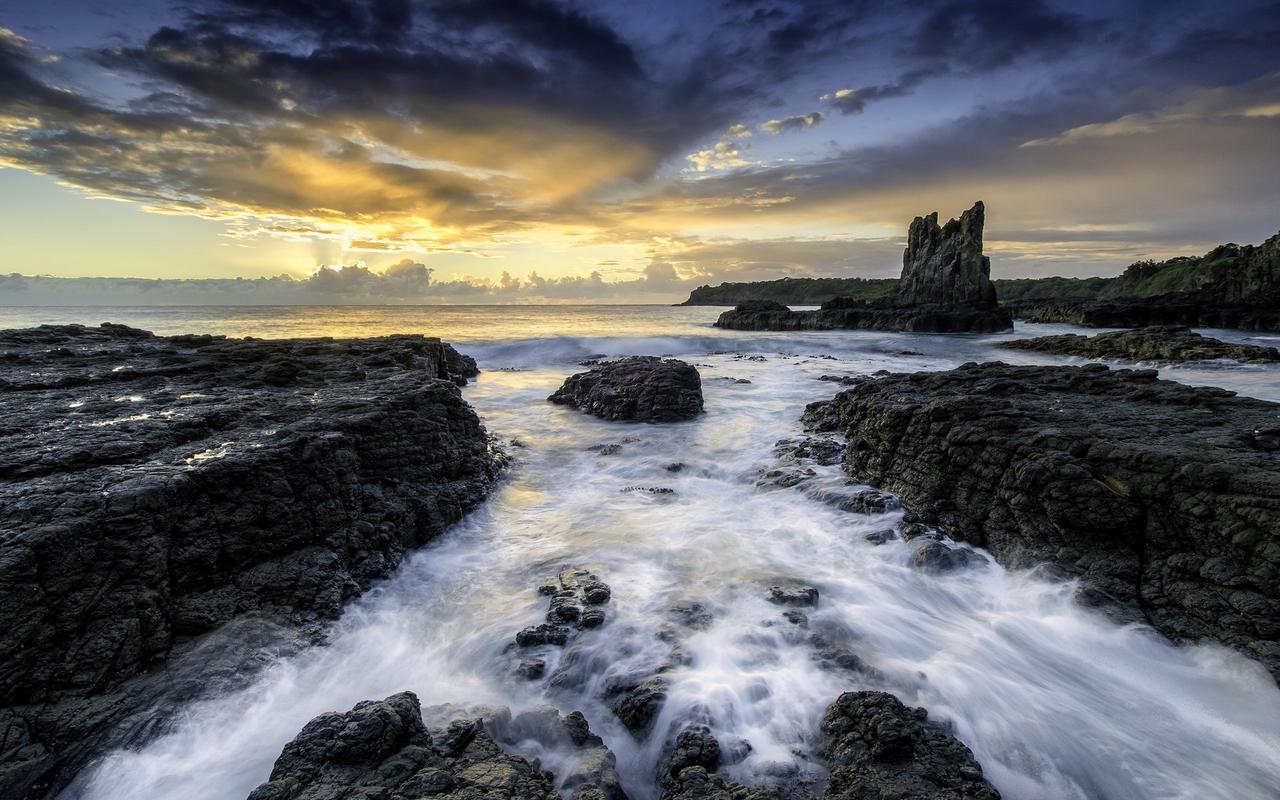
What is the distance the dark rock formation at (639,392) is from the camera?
584 inches

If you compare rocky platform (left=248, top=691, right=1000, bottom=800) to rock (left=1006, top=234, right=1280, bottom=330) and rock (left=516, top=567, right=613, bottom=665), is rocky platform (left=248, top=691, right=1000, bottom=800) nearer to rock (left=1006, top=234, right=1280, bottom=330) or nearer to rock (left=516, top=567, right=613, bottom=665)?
rock (left=516, top=567, right=613, bottom=665)

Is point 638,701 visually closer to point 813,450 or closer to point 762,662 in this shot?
point 762,662

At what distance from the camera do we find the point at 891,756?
3.71 meters

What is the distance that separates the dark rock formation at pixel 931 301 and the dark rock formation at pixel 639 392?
144ft

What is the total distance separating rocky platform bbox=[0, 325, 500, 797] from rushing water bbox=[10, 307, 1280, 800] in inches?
16.1

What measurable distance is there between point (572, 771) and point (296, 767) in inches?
68.2

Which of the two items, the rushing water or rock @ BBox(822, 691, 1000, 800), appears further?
the rushing water

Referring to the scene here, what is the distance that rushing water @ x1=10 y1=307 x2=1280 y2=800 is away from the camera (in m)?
3.99

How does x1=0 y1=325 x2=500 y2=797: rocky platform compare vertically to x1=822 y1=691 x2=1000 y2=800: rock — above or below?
above

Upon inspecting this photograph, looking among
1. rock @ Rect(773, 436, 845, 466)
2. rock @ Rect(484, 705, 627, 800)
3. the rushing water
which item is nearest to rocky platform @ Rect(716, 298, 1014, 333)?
rock @ Rect(773, 436, 845, 466)

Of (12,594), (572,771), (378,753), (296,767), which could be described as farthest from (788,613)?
(12,594)

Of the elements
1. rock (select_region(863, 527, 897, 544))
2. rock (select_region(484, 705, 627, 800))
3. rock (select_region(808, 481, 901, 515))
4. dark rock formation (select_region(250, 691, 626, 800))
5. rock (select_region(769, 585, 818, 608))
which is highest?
dark rock formation (select_region(250, 691, 626, 800))

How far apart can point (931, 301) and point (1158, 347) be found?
42.6 m

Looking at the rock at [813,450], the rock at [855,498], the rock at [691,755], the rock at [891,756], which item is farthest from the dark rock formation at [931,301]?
the rock at [691,755]
